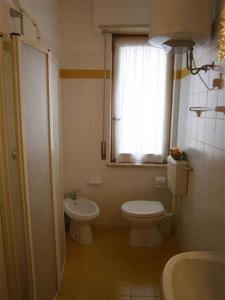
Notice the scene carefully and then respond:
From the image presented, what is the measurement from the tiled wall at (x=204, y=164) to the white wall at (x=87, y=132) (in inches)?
26.8

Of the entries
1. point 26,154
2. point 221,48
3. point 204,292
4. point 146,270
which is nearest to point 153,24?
point 221,48

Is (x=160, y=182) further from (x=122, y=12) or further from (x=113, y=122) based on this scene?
(x=122, y=12)

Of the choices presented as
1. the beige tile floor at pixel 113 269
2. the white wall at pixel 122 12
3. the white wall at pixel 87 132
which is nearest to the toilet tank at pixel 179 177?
the white wall at pixel 87 132

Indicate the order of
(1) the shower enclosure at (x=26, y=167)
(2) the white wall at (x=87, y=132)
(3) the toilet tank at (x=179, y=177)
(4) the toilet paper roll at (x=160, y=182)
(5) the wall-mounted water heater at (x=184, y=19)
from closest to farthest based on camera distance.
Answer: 1. (1) the shower enclosure at (x=26, y=167)
2. (5) the wall-mounted water heater at (x=184, y=19)
3. (3) the toilet tank at (x=179, y=177)
4. (2) the white wall at (x=87, y=132)
5. (4) the toilet paper roll at (x=160, y=182)

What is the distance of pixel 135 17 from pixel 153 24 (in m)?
0.90

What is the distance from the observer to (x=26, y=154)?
54.4 inches

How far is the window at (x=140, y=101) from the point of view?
8.63 feet

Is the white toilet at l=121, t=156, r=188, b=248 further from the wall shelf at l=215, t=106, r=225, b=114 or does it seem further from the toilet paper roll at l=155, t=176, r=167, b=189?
the wall shelf at l=215, t=106, r=225, b=114

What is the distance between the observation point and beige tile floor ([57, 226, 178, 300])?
194 cm

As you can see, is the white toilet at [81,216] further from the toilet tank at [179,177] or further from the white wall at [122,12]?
the white wall at [122,12]

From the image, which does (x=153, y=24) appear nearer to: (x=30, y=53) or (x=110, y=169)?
(x=30, y=53)

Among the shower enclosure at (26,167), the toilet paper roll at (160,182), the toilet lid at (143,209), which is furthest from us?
the toilet paper roll at (160,182)

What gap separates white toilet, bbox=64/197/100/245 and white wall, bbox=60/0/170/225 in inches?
6.8

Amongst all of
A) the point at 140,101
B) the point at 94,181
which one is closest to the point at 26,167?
the point at 94,181
